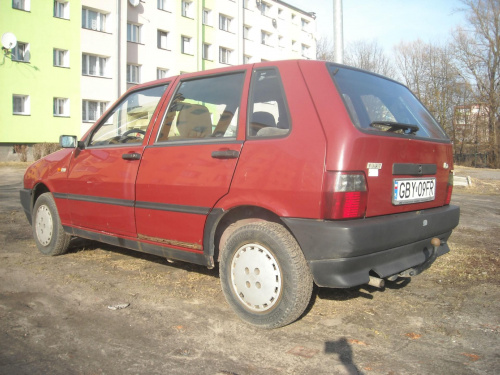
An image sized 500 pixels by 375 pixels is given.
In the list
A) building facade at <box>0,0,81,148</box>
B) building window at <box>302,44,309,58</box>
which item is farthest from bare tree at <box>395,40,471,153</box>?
building facade at <box>0,0,81,148</box>

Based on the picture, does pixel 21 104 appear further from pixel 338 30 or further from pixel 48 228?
pixel 48 228

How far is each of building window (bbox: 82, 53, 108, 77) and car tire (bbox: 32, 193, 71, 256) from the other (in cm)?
2501

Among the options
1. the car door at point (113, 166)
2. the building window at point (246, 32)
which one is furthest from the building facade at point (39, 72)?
the car door at point (113, 166)

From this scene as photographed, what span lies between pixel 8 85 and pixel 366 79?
25.8 meters

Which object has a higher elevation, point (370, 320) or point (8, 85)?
point (8, 85)

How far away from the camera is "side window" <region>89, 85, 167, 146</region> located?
4.17m

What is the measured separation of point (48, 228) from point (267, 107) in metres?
3.24

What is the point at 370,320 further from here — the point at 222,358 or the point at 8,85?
the point at 8,85

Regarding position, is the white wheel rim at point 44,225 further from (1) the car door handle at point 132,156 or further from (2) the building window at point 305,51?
(2) the building window at point 305,51

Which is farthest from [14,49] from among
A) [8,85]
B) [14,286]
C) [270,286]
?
[270,286]

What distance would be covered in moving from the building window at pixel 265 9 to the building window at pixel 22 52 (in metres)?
23.0

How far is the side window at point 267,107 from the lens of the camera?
124 inches

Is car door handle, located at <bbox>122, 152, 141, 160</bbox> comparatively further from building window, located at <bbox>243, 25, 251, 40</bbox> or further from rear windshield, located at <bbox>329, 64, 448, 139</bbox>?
building window, located at <bbox>243, 25, 251, 40</bbox>

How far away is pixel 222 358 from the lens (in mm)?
2660
